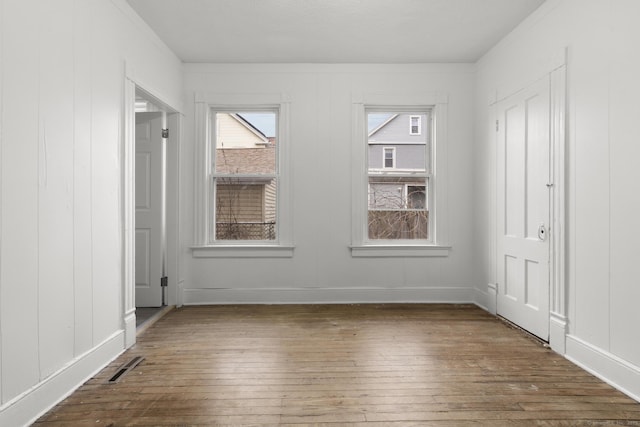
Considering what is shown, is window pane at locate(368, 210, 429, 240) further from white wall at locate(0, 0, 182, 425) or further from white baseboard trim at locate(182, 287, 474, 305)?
white wall at locate(0, 0, 182, 425)

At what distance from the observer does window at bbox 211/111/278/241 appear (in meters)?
4.52

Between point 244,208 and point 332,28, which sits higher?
point 332,28

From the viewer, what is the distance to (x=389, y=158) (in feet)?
14.9

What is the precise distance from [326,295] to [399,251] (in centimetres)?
98

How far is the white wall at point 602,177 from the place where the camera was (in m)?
2.32

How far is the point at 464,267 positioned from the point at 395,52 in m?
2.53

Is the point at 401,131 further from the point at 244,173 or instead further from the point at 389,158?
the point at 244,173

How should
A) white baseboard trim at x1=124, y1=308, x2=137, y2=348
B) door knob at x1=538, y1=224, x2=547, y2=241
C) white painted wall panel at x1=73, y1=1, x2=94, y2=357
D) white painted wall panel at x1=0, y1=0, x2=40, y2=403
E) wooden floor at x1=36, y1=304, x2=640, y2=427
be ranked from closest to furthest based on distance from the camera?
white painted wall panel at x1=0, y1=0, x2=40, y2=403 → wooden floor at x1=36, y1=304, x2=640, y2=427 → white painted wall panel at x1=73, y1=1, x2=94, y2=357 → white baseboard trim at x1=124, y1=308, x2=137, y2=348 → door knob at x1=538, y1=224, x2=547, y2=241

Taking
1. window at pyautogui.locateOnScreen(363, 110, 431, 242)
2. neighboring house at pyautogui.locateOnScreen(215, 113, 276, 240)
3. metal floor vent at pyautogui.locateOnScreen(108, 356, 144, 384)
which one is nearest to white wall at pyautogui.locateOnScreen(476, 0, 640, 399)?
window at pyautogui.locateOnScreen(363, 110, 431, 242)

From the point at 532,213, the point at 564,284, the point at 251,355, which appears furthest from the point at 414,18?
the point at 251,355

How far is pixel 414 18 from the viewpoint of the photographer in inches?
134

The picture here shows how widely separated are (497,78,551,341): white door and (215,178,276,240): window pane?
2.47 meters

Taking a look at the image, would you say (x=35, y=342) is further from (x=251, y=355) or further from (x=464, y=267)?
(x=464, y=267)

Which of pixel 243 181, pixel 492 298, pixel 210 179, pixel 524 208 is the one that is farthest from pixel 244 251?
pixel 524 208
